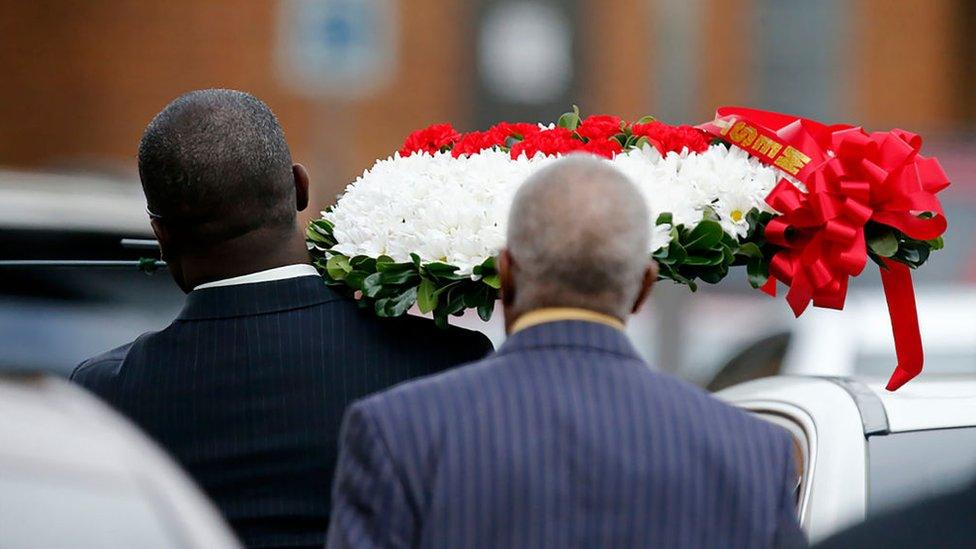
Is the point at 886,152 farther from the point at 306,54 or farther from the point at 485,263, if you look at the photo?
the point at 306,54

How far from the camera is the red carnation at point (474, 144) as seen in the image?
3.33 m

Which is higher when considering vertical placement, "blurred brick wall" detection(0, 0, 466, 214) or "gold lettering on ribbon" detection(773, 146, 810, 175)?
"gold lettering on ribbon" detection(773, 146, 810, 175)

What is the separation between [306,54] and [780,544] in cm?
816

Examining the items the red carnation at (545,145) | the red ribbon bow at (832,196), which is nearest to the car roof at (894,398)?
the red ribbon bow at (832,196)

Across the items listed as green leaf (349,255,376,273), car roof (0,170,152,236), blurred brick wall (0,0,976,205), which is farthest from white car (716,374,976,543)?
blurred brick wall (0,0,976,205)

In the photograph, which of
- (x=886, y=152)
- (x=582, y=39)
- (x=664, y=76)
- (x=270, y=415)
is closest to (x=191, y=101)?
(x=270, y=415)

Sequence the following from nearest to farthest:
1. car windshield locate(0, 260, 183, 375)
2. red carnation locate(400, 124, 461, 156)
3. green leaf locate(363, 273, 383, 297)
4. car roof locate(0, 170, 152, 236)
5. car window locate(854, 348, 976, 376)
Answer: green leaf locate(363, 273, 383, 297)
red carnation locate(400, 124, 461, 156)
car roof locate(0, 170, 152, 236)
car windshield locate(0, 260, 183, 375)
car window locate(854, 348, 976, 376)

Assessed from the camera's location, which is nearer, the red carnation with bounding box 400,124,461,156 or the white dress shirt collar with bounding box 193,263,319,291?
the white dress shirt collar with bounding box 193,263,319,291

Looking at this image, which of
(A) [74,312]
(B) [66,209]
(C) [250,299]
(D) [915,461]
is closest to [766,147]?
(D) [915,461]

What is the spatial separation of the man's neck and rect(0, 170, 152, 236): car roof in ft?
5.92

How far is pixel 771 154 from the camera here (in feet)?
10.6

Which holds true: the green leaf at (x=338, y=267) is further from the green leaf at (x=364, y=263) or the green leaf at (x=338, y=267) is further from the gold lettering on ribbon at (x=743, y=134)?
the gold lettering on ribbon at (x=743, y=134)

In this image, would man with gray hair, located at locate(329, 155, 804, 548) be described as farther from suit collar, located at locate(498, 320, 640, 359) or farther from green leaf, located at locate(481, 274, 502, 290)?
green leaf, located at locate(481, 274, 502, 290)

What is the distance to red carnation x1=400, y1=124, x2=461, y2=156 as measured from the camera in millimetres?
3436
